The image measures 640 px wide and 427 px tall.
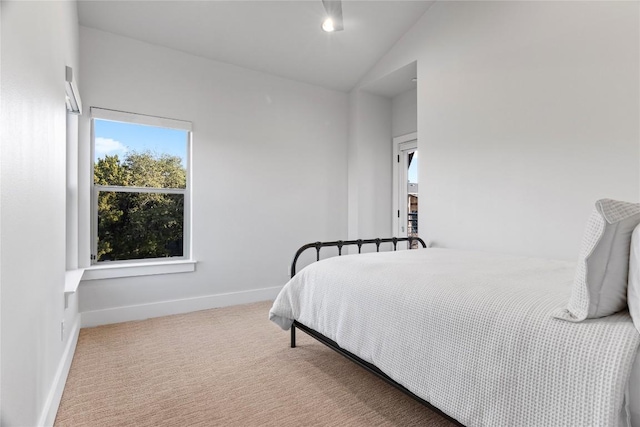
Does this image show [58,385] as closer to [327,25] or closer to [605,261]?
[605,261]

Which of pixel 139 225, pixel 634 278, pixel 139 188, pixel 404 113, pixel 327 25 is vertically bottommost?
pixel 634 278

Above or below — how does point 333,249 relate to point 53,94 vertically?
below

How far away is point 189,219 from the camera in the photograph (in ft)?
11.9

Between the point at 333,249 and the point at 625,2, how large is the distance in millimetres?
3475

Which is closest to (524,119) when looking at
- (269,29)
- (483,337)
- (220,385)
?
(483,337)

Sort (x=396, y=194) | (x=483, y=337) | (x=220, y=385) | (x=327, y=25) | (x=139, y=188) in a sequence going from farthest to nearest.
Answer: (x=396, y=194), (x=139, y=188), (x=327, y=25), (x=220, y=385), (x=483, y=337)

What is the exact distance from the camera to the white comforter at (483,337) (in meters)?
1.00

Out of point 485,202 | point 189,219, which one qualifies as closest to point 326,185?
point 189,219

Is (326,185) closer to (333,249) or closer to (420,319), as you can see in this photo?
(333,249)

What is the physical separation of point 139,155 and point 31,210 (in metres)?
2.24

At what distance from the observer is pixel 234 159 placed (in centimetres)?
382

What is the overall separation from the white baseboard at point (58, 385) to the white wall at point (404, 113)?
13.2ft

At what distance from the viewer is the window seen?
3.23 metres

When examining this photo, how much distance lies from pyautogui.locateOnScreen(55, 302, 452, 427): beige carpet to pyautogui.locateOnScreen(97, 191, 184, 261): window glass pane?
79 centimetres
